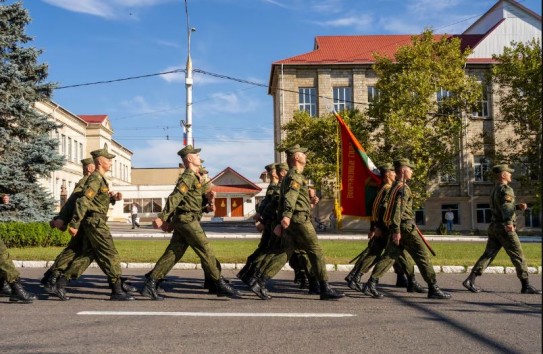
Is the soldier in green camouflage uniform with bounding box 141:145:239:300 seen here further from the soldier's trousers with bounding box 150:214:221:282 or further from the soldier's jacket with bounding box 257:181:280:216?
the soldier's jacket with bounding box 257:181:280:216

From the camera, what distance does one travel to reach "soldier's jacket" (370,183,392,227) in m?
8.53

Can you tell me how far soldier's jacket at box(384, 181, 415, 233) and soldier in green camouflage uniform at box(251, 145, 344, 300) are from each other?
1.07 metres

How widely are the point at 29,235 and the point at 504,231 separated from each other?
13.0 metres

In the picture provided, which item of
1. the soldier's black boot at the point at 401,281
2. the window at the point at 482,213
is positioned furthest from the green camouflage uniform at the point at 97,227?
the window at the point at 482,213

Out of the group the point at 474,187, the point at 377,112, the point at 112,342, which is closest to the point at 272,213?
the point at 112,342

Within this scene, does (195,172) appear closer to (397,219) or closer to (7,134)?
(397,219)

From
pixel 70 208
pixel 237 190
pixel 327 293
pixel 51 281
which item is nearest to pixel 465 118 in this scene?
pixel 237 190

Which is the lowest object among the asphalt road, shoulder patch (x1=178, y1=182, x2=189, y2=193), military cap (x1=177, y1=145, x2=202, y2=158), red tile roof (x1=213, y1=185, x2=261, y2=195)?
the asphalt road

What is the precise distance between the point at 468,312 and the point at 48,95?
665 inches

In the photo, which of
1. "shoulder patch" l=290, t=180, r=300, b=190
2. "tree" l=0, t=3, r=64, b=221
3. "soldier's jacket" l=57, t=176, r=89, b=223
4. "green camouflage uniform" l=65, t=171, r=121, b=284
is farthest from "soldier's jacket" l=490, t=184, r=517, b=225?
"tree" l=0, t=3, r=64, b=221

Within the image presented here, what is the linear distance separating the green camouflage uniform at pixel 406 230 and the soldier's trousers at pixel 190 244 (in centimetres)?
250

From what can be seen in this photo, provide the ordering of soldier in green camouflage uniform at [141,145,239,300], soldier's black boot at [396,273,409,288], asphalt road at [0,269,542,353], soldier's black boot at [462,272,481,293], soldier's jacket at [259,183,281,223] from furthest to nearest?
soldier's black boot at [396,273,409,288], soldier's jacket at [259,183,281,223], soldier's black boot at [462,272,481,293], soldier in green camouflage uniform at [141,145,239,300], asphalt road at [0,269,542,353]

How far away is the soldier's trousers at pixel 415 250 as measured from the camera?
8.02 meters

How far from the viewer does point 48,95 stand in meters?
20.0
